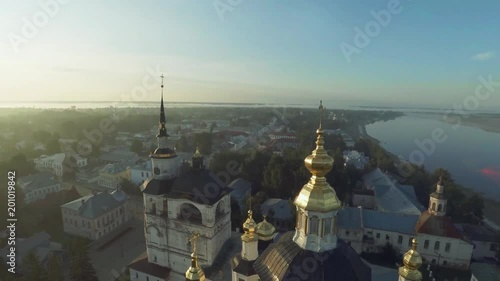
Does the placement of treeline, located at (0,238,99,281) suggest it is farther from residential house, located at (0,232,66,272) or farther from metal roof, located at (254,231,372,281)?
metal roof, located at (254,231,372,281)

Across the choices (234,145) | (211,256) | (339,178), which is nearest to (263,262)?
(211,256)

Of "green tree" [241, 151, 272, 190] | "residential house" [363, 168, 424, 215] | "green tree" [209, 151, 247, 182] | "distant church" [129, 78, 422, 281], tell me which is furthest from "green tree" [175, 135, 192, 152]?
"distant church" [129, 78, 422, 281]

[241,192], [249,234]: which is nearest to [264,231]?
[249,234]

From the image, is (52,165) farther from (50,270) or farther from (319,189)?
(319,189)

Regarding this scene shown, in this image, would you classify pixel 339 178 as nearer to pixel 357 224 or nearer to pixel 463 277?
pixel 357 224

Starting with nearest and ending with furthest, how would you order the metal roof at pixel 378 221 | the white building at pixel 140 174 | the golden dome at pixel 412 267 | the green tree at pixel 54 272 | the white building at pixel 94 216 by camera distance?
the golden dome at pixel 412 267
the green tree at pixel 54 272
the metal roof at pixel 378 221
the white building at pixel 94 216
the white building at pixel 140 174

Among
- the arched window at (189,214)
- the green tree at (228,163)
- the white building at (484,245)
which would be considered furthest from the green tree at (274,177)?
the white building at (484,245)

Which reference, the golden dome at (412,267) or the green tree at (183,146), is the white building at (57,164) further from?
the golden dome at (412,267)
